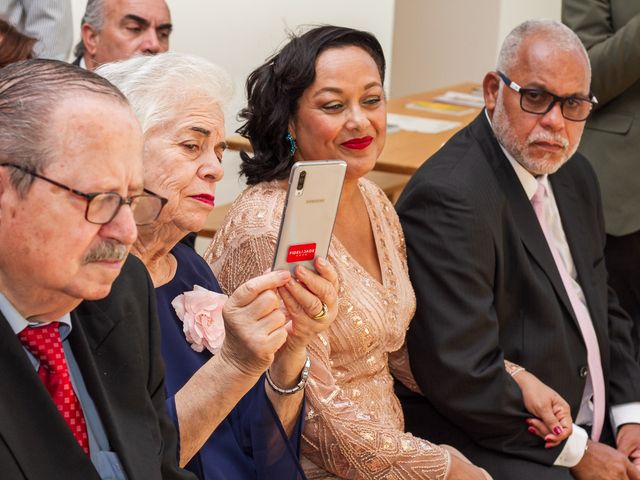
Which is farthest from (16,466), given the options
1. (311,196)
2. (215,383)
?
(311,196)

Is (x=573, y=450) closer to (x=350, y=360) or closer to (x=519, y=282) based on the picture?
(x=519, y=282)

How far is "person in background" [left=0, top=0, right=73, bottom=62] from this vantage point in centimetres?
412

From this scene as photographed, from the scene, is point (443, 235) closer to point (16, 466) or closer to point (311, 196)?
point (311, 196)

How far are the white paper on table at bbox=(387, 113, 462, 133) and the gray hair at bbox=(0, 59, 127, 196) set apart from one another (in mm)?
3397

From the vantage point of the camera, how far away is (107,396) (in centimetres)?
152

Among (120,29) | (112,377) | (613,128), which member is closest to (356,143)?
(112,377)

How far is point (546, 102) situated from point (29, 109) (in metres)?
1.75

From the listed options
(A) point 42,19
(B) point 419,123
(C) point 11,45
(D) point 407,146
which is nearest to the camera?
(C) point 11,45

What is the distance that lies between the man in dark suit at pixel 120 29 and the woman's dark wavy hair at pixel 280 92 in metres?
1.52

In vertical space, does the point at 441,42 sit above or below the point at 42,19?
below

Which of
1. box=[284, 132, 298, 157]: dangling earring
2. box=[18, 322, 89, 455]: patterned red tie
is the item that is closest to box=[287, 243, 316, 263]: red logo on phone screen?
box=[18, 322, 89, 455]: patterned red tie

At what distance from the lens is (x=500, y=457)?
8.36 feet

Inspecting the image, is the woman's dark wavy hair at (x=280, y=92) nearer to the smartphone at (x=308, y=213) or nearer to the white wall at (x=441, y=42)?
the smartphone at (x=308, y=213)

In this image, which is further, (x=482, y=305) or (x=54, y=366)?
(x=482, y=305)
